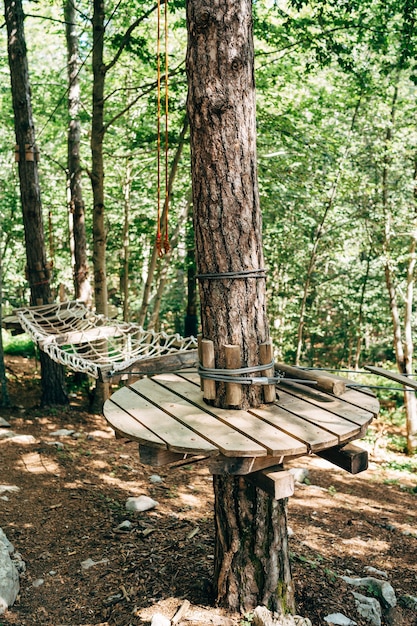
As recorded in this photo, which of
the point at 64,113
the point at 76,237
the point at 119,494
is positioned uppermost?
the point at 64,113

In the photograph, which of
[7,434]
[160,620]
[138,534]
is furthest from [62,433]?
[160,620]

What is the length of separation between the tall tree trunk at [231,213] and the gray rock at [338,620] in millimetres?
457

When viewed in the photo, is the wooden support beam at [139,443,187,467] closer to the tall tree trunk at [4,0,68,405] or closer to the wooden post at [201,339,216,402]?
the wooden post at [201,339,216,402]

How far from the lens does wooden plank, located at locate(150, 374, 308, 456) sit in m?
1.73

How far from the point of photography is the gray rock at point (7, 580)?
2498 mm

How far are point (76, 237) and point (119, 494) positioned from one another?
3.24 metres

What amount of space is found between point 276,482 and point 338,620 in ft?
3.82

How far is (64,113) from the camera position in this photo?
8.10 metres

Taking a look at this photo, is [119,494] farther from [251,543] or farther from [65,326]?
[251,543]

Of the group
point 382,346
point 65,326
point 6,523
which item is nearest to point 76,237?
point 65,326

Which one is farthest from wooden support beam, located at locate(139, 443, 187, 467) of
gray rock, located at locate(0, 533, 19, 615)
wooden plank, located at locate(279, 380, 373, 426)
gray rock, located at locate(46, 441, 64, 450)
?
gray rock, located at locate(46, 441, 64, 450)

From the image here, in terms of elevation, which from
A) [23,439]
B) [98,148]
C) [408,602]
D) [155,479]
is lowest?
[408,602]

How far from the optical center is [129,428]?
74.6 inches

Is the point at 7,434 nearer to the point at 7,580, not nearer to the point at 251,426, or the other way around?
the point at 7,580
